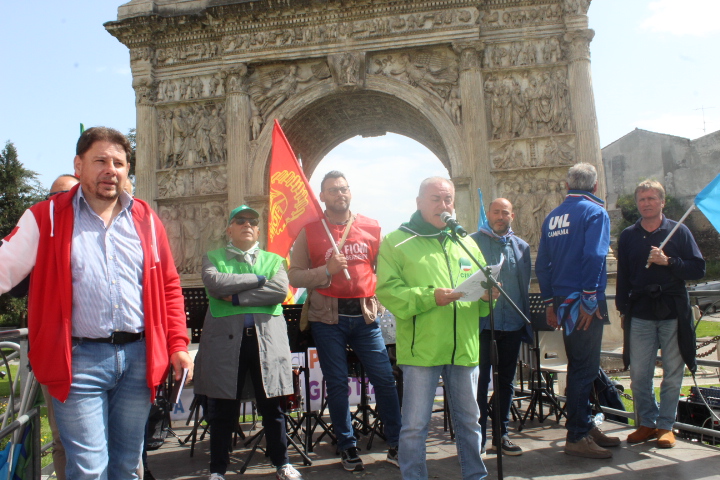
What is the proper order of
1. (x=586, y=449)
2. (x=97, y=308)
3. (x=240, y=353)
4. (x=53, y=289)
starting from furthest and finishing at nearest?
1. (x=586, y=449)
2. (x=240, y=353)
3. (x=97, y=308)
4. (x=53, y=289)

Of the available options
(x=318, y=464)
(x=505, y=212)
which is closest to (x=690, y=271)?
(x=505, y=212)

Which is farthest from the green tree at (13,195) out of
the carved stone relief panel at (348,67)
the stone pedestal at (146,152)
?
the carved stone relief panel at (348,67)

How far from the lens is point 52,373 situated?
2.66m

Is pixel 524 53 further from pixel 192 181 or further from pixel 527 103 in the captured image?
pixel 192 181

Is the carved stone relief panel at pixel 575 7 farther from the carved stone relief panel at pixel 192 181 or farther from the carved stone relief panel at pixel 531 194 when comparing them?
the carved stone relief panel at pixel 192 181

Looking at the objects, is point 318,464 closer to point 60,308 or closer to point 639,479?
point 639,479

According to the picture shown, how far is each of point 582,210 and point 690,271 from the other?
3.62 ft

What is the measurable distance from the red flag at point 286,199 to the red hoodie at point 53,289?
255 centimetres

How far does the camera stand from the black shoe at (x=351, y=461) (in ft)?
15.8

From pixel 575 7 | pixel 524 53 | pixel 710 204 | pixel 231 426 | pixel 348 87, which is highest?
pixel 575 7

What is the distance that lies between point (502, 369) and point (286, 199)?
8.42ft

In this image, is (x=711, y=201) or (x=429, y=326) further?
(x=711, y=201)

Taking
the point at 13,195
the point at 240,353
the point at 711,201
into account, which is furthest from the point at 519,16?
the point at 13,195

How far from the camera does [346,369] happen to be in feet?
16.6
